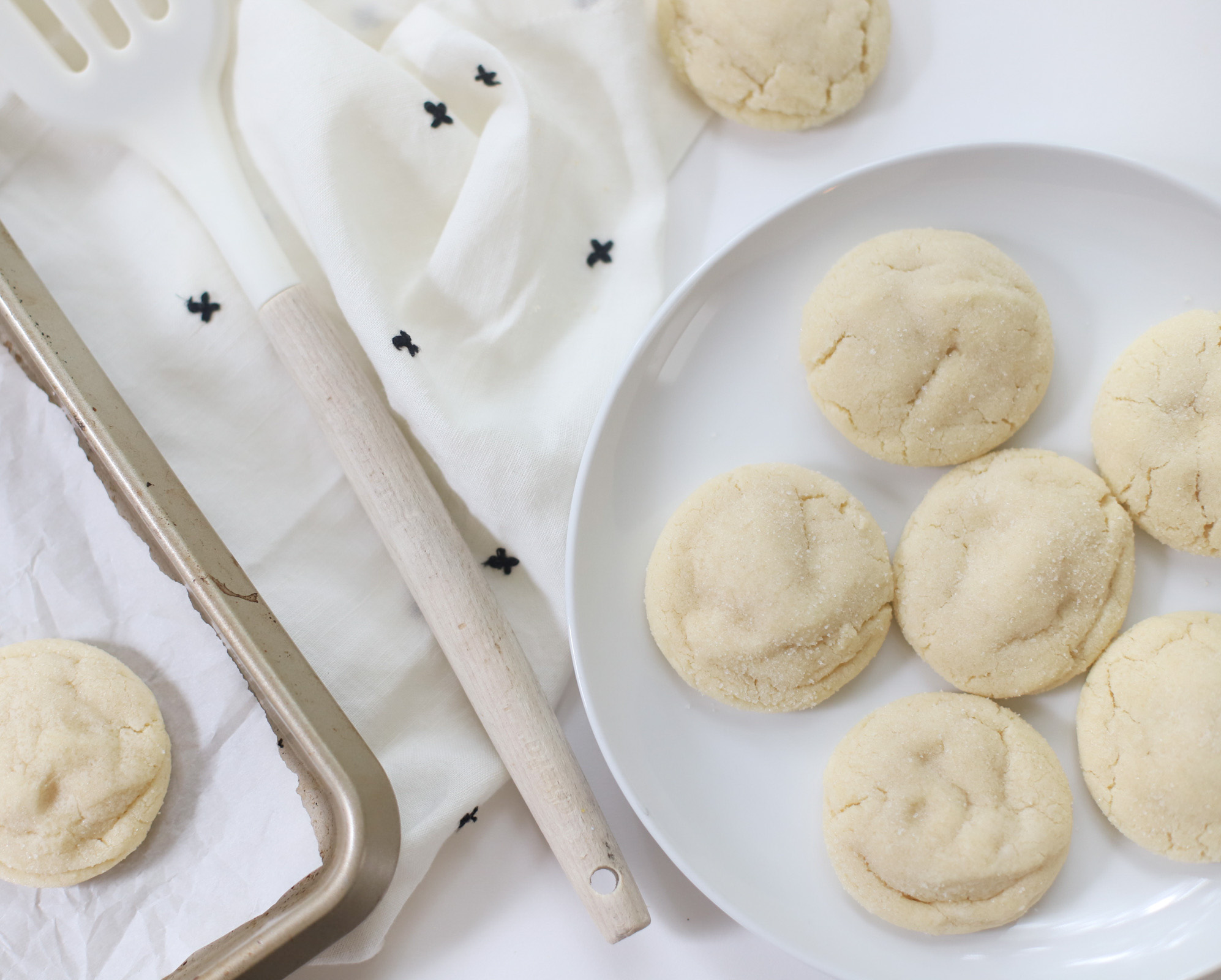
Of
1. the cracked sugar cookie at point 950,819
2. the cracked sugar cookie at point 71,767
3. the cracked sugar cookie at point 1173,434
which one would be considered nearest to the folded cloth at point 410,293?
the cracked sugar cookie at point 71,767

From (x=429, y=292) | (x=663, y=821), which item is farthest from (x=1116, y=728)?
(x=429, y=292)

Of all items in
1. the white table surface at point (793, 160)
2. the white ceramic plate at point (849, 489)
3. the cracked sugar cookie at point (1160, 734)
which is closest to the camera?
the cracked sugar cookie at point (1160, 734)

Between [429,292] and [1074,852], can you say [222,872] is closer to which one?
[429,292]

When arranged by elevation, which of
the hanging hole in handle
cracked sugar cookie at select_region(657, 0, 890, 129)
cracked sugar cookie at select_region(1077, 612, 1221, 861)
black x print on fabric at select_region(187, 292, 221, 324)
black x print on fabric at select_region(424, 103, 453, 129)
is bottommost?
cracked sugar cookie at select_region(1077, 612, 1221, 861)

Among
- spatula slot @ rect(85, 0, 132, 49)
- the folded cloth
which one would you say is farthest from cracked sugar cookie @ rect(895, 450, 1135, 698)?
spatula slot @ rect(85, 0, 132, 49)

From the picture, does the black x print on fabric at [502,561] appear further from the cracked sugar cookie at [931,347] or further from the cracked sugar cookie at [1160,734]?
the cracked sugar cookie at [1160,734]

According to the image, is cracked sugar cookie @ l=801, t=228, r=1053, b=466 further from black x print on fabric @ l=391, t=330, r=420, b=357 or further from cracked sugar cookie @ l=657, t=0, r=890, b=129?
black x print on fabric @ l=391, t=330, r=420, b=357
